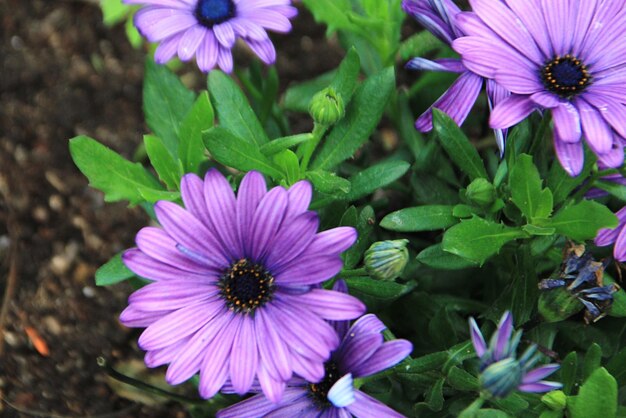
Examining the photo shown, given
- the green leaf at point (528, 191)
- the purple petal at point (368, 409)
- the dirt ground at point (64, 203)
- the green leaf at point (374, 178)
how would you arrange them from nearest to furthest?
the purple petal at point (368, 409)
the green leaf at point (528, 191)
the green leaf at point (374, 178)
the dirt ground at point (64, 203)

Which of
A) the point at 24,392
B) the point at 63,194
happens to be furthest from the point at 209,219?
the point at 63,194

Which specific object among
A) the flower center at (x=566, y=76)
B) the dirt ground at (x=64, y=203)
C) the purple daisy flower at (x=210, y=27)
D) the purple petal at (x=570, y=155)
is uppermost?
the purple daisy flower at (x=210, y=27)

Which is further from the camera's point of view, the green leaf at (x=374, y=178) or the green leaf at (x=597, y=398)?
the green leaf at (x=374, y=178)

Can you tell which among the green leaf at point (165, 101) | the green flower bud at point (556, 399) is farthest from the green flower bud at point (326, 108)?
the green flower bud at point (556, 399)

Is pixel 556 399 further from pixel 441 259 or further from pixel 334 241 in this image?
pixel 334 241

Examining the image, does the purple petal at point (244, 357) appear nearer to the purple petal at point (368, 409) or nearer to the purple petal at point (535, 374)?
the purple petal at point (368, 409)

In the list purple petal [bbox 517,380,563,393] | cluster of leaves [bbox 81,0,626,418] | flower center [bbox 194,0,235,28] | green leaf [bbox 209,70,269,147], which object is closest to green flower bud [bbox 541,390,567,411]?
cluster of leaves [bbox 81,0,626,418]

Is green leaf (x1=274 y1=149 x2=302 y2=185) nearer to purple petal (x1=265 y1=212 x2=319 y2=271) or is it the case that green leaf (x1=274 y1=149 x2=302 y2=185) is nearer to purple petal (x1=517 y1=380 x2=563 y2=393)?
purple petal (x1=265 y1=212 x2=319 y2=271)
